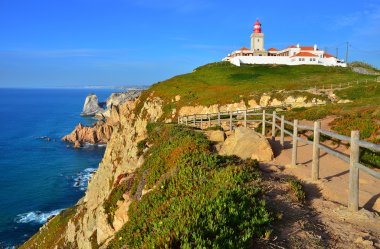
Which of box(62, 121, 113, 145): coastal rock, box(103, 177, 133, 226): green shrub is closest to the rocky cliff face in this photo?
box(103, 177, 133, 226): green shrub

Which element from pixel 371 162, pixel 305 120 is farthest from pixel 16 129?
pixel 371 162

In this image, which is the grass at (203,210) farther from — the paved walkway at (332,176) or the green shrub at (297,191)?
the paved walkway at (332,176)

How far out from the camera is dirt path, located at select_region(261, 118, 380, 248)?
6602 mm

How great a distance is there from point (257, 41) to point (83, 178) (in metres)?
70.3

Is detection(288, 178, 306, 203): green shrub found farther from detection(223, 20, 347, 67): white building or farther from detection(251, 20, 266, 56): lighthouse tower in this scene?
detection(251, 20, 266, 56): lighthouse tower

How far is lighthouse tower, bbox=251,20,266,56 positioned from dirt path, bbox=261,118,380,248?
308ft

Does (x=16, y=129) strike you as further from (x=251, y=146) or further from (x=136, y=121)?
(x=251, y=146)

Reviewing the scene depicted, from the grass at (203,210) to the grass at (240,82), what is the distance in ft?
131

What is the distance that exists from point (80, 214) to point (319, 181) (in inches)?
1031

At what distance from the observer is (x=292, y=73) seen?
76.5 metres

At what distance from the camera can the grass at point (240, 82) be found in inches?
2117

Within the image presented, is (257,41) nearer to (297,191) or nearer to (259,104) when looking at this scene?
(259,104)

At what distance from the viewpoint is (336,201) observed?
29.6 ft

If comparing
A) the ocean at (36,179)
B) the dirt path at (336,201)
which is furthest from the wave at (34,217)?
the dirt path at (336,201)
